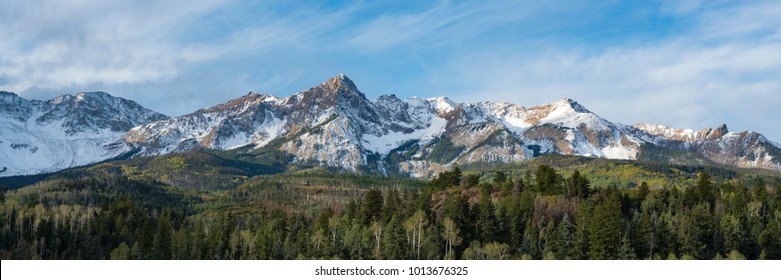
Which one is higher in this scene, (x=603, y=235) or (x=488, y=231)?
(x=488, y=231)

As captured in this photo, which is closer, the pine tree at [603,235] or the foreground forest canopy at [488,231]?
the pine tree at [603,235]

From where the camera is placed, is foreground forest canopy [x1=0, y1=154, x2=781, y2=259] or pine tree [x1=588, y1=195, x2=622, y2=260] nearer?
pine tree [x1=588, y1=195, x2=622, y2=260]

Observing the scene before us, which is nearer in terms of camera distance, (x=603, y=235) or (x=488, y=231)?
(x=603, y=235)

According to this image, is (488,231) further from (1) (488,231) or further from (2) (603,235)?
(2) (603,235)

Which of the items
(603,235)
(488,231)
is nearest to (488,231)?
(488,231)

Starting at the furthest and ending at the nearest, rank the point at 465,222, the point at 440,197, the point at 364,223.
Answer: the point at 440,197
the point at 364,223
the point at 465,222

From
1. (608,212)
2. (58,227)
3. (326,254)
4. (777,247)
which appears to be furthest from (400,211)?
(58,227)

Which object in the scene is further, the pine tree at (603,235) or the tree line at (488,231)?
the tree line at (488,231)

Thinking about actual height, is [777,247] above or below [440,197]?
below

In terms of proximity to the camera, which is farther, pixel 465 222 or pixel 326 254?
pixel 465 222

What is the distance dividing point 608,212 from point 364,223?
54.1 meters

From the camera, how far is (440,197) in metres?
185

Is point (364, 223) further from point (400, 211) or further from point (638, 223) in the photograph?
point (638, 223)
